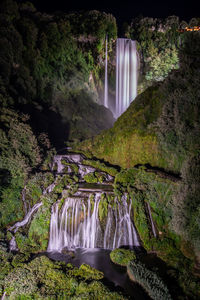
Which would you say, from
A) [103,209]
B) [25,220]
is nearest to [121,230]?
[103,209]

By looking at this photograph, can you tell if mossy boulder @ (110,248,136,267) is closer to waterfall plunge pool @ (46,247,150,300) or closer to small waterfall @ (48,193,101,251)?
waterfall plunge pool @ (46,247,150,300)

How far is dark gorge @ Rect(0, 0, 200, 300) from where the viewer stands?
8.30m

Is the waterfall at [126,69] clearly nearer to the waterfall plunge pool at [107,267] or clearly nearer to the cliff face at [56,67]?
the cliff face at [56,67]

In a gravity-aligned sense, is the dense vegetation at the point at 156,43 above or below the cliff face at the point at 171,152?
above

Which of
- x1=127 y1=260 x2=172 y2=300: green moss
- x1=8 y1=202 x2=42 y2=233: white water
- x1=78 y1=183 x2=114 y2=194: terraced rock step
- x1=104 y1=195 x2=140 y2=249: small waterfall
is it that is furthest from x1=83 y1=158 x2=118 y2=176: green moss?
x1=127 y1=260 x2=172 y2=300: green moss

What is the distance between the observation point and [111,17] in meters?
25.5

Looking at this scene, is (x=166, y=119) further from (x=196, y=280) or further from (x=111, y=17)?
(x=111, y=17)

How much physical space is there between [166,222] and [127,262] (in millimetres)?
2747

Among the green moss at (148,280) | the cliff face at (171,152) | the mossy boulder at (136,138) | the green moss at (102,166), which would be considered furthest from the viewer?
the green moss at (102,166)

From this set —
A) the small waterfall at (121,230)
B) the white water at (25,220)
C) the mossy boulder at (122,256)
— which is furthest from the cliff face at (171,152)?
the white water at (25,220)

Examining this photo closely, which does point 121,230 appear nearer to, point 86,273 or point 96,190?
point 96,190

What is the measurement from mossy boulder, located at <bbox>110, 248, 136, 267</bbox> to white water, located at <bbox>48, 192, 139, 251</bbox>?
2.76ft

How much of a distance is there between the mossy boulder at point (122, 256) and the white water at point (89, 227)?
0.84 meters

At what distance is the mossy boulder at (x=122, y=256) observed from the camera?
9.20m
